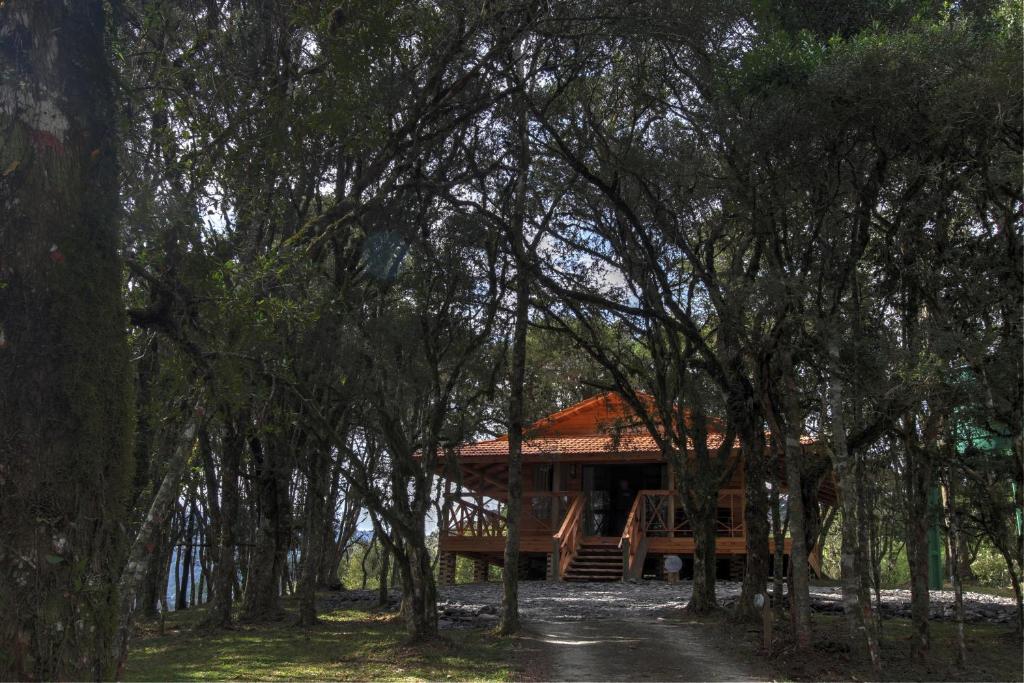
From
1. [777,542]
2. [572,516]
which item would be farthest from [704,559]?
[572,516]

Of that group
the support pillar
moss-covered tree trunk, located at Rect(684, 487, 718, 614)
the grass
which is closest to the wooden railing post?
the support pillar

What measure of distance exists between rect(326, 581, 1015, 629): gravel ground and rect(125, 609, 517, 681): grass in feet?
5.31

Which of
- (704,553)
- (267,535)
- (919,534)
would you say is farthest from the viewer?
(267,535)

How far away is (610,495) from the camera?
2525cm

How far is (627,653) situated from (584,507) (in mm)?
11821

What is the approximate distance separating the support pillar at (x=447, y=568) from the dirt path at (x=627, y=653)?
356 inches

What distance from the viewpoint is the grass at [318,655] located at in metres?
9.66

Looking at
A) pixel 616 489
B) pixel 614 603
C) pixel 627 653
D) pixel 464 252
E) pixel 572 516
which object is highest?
pixel 464 252

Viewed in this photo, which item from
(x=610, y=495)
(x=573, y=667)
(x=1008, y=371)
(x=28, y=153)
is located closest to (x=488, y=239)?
(x=573, y=667)

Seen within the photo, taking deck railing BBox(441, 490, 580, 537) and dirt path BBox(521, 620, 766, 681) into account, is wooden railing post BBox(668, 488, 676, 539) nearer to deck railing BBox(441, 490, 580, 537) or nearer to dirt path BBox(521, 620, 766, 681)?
deck railing BBox(441, 490, 580, 537)

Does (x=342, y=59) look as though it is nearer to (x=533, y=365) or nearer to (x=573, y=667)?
(x=573, y=667)

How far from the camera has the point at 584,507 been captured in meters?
22.6

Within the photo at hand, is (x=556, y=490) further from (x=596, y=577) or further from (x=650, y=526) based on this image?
(x=596, y=577)

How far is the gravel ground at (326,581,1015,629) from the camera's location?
14.4 m
